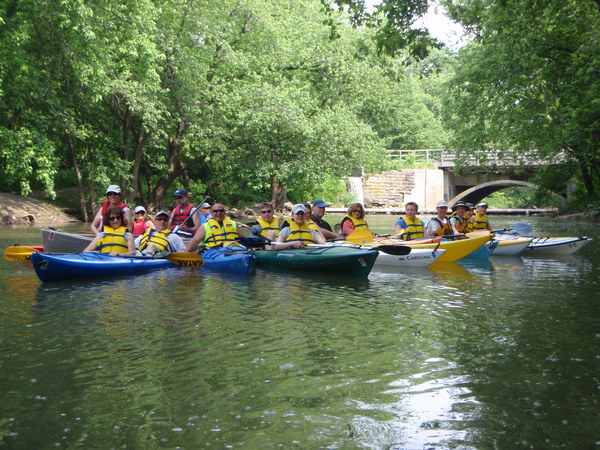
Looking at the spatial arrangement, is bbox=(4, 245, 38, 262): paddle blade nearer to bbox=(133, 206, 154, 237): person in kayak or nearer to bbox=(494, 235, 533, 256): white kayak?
bbox=(133, 206, 154, 237): person in kayak

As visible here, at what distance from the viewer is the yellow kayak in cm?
1199

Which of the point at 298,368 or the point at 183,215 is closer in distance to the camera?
the point at 298,368

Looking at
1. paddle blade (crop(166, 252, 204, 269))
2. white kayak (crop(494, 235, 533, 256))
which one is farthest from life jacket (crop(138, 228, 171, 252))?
white kayak (crop(494, 235, 533, 256))

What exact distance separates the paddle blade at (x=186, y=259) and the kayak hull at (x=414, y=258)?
3.28m

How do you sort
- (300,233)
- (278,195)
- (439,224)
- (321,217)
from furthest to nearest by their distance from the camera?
1. (278,195)
2. (439,224)
3. (321,217)
4. (300,233)

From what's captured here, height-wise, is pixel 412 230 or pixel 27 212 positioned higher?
pixel 27 212

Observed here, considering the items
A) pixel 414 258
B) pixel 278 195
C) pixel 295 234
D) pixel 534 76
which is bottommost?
pixel 414 258

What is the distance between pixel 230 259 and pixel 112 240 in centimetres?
185

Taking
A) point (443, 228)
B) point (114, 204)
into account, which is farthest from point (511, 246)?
point (114, 204)

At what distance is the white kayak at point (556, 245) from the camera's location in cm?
1378

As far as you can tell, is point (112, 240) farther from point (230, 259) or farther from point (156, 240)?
point (230, 259)

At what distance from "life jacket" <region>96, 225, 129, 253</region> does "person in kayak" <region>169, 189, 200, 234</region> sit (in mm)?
2342

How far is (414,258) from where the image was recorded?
11875 millimetres

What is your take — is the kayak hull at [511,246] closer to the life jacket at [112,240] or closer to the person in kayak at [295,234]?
the person in kayak at [295,234]
